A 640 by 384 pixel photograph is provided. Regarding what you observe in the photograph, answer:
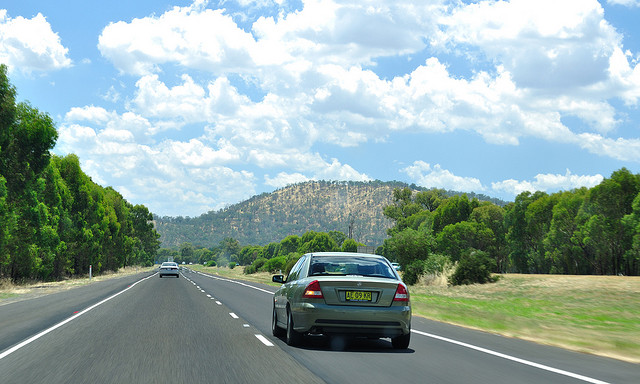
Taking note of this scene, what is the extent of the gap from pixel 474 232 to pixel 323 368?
98.1 metres

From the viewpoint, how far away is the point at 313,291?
432 inches

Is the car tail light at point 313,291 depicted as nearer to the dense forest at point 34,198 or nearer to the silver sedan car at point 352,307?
the silver sedan car at point 352,307

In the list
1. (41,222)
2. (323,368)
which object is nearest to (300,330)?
(323,368)

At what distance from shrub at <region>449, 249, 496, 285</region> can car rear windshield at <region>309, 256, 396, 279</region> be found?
38522mm

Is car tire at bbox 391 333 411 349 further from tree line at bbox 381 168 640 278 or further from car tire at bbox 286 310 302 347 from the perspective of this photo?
tree line at bbox 381 168 640 278

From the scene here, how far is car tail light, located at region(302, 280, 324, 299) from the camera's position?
10.9 metres

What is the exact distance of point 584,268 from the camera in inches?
3164

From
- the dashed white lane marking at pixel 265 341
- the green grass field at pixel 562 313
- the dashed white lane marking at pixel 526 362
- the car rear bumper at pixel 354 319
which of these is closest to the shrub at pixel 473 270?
the green grass field at pixel 562 313

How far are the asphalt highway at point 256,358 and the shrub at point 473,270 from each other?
33896 millimetres

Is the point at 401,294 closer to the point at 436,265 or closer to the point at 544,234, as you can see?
the point at 436,265

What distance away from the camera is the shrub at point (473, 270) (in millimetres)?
48938

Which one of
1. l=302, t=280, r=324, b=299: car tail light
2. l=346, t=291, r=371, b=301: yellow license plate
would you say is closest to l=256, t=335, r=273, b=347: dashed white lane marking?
l=302, t=280, r=324, b=299: car tail light

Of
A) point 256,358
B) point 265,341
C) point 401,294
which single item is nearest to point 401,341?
point 401,294

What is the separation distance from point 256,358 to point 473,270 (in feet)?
135
